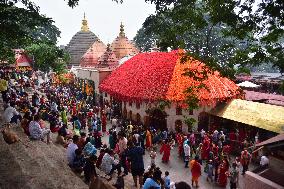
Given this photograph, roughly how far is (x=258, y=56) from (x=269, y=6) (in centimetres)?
148

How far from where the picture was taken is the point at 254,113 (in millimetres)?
19250

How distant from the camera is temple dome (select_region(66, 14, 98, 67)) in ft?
168

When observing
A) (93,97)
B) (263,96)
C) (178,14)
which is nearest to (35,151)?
(178,14)

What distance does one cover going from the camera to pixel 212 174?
46.8 feet

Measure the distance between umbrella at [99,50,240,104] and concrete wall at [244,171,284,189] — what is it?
363 inches

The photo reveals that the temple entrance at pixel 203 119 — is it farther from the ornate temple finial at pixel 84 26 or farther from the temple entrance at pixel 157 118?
the ornate temple finial at pixel 84 26

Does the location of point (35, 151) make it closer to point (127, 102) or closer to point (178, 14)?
point (178, 14)

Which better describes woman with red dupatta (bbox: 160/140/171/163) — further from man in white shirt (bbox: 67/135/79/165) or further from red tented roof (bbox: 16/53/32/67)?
red tented roof (bbox: 16/53/32/67)

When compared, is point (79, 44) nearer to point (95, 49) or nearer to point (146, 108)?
point (95, 49)

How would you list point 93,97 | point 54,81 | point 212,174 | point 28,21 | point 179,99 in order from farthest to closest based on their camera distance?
point 54,81 → point 93,97 → point 179,99 → point 212,174 → point 28,21

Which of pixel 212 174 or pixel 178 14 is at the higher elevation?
pixel 178 14

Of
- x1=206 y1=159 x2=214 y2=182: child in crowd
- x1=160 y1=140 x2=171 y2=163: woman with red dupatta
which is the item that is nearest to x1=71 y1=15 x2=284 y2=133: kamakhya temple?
x1=160 y1=140 x2=171 y2=163: woman with red dupatta

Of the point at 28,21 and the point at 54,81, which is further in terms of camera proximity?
the point at 54,81

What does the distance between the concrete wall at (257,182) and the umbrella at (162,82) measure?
9227 mm
